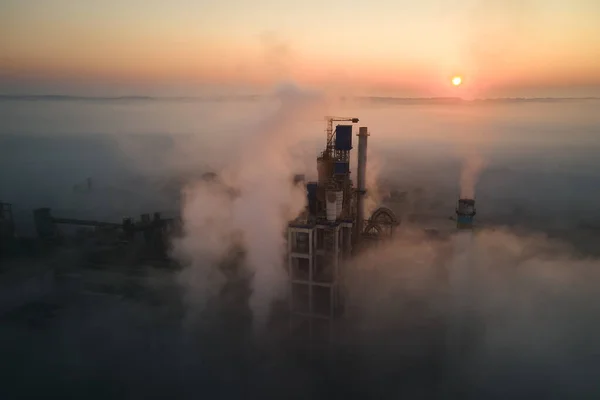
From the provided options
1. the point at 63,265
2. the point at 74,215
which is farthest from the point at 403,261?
the point at 74,215

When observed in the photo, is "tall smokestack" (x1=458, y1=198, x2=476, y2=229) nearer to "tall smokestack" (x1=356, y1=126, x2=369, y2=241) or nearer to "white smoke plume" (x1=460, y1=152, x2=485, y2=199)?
"tall smokestack" (x1=356, y1=126, x2=369, y2=241)

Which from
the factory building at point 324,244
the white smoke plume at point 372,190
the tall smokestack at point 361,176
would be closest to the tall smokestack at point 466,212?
the white smoke plume at point 372,190

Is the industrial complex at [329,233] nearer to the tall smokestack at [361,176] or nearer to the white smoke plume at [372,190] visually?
the tall smokestack at [361,176]

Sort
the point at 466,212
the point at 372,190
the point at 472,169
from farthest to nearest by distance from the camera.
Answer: the point at 472,169
the point at 372,190
the point at 466,212

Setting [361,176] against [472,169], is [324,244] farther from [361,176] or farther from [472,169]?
[472,169]

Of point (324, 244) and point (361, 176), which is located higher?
point (361, 176)

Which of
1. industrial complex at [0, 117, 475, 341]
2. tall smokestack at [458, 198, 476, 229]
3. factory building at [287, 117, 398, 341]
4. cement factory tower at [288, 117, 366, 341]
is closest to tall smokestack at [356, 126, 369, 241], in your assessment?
industrial complex at [0, 117, 475, 341]

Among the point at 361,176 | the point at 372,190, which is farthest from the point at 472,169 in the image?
the point at 361,176

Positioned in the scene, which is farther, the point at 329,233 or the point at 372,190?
the point at 372,190

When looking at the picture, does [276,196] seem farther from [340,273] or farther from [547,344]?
[547,344]
